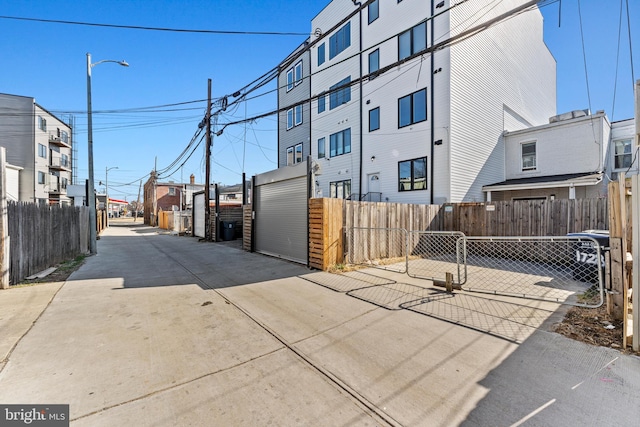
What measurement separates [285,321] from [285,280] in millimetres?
2644

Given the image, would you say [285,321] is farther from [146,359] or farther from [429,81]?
[429,81]

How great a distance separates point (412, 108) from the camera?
45.0ft

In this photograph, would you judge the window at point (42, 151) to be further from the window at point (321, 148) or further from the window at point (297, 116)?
the window at point (321, 148)

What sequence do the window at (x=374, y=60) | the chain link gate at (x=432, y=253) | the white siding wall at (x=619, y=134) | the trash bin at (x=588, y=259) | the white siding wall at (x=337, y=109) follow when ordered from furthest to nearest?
the white siding wall at (x=337, y=109) → the window at (x=374, y=60) → the white siding wall at (x=619, y=134) → the chain link gate at (x=432, y=253) → the trash bin at (x=588, y=259)

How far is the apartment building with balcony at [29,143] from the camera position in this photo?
29.3m

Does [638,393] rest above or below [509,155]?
below

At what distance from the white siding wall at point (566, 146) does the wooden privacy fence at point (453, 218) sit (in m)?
5.52

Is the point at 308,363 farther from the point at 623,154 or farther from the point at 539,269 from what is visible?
the point at 623,154

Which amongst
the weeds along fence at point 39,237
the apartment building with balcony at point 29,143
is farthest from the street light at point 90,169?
the apartment building with balcony at point 29,143

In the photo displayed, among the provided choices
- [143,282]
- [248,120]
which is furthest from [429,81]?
[143,282]

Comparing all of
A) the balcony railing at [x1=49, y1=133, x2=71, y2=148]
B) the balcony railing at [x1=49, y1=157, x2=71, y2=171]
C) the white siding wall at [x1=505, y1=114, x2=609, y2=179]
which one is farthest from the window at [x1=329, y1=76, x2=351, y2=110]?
the balcony railing at [x1=49, y1=133, x2=71, y2=148]

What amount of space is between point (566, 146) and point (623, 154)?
352cm

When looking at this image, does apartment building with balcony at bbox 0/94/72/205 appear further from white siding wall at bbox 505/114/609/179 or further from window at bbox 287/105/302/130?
white siding wall at bbox 505/114/609/179

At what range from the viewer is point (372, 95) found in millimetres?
15633
